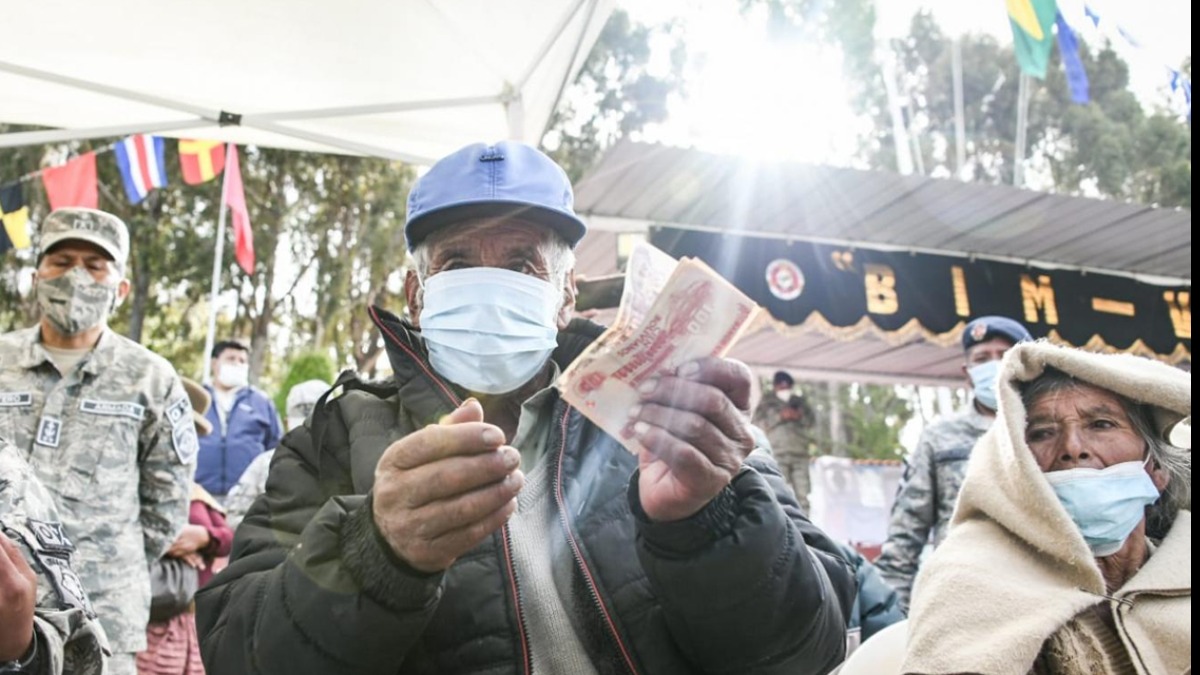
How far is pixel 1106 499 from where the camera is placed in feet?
6.05

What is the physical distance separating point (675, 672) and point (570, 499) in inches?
12.5

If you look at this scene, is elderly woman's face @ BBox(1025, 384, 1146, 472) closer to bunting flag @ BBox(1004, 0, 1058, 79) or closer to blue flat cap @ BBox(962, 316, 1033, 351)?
Result: bunting flag @ BBox(1004, 0, 1058, 79)

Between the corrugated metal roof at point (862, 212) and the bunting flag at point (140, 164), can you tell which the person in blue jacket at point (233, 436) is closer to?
the corrugated metal roof at point (862, 212)

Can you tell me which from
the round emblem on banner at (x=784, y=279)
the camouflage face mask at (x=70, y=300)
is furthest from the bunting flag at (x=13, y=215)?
the round emblem on banner at (x=784, y=279)

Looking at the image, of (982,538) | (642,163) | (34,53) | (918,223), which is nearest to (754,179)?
(642,163)

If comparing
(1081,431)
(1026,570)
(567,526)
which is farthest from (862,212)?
(567,526)

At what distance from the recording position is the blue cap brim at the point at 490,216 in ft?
5.32

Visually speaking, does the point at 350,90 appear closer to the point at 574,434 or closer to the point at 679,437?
the point at 574,434

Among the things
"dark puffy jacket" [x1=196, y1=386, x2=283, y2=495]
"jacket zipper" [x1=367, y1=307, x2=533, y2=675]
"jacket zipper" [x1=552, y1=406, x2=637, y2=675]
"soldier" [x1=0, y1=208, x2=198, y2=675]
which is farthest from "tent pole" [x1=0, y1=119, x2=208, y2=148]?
"jacket zipper" [x1=552, y1=406, x2=637, y2=675]

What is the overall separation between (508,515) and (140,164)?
31.8ft

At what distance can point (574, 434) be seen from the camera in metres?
1.53

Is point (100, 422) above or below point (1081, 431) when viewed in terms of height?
above

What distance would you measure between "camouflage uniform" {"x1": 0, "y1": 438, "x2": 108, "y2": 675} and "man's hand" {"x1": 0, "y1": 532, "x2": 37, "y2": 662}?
0.34 feet

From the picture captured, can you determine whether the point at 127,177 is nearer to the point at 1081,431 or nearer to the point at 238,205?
the point at 238,205
